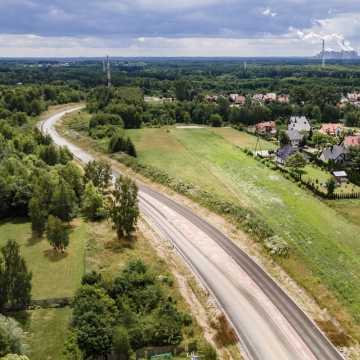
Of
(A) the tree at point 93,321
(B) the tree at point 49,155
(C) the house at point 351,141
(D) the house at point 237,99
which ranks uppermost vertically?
(D) the house at point 237,99

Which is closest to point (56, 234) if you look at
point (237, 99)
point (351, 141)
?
point (351, 141)

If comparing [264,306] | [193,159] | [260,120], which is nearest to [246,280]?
Result: [264,306]

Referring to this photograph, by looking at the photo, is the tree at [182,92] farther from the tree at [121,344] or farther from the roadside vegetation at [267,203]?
the tree at [121,344]

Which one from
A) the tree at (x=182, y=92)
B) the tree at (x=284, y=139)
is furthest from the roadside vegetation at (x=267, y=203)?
the tree at (x=182, y=92)

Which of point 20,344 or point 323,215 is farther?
point 323,215

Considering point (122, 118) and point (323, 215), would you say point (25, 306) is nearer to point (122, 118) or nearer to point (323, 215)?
point (323, 215)

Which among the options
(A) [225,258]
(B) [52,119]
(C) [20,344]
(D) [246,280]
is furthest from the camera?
(B) [52,119]

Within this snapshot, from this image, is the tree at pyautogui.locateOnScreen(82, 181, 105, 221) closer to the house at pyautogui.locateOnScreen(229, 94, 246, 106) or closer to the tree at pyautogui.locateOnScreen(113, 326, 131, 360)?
the tree at pyautogui.locateOnScreen(113, 326, 131, 360)
